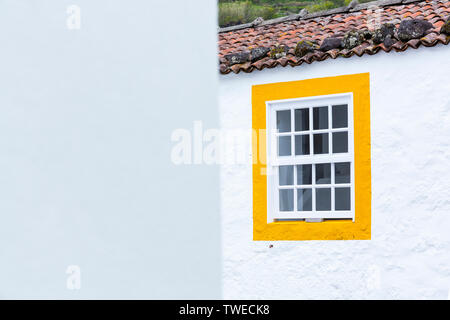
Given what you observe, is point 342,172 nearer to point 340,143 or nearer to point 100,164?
point 340,143

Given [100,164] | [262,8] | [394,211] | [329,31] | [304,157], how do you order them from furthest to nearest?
[262,8]
[329,31]
[100,164]
[304,157]
[394,211]

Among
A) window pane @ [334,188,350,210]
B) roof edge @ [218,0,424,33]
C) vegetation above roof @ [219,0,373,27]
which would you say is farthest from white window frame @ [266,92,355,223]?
vegetation above roof @ [219,0,373,27]

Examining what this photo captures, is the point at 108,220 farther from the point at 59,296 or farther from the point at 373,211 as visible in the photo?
the point at 373,211

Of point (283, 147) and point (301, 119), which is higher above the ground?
point (301, 119)

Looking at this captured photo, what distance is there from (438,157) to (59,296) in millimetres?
4271

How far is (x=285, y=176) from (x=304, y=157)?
35 centimetres

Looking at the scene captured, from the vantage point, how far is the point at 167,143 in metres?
7.63

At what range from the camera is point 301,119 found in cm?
718

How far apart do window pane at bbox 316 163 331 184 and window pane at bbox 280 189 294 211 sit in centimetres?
32

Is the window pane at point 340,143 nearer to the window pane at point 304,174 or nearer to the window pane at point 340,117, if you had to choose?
the window pane at point 340,117

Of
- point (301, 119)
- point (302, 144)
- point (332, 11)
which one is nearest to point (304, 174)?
point (302, 144)

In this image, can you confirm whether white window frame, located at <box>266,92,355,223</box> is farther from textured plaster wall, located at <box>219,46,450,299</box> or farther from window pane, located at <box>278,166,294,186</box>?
textured plaster wall, located at <box>219,46,450,299</box>

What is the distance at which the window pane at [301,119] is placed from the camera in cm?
713
